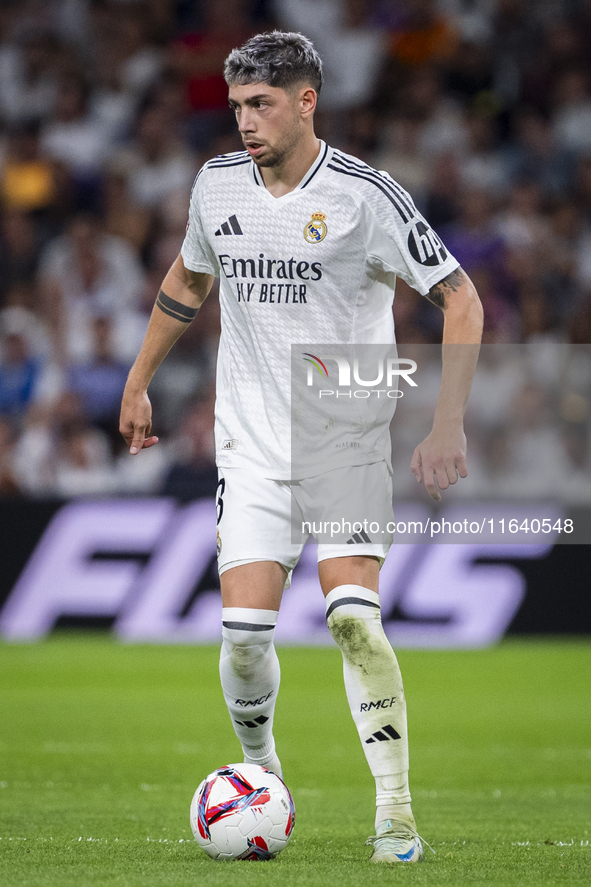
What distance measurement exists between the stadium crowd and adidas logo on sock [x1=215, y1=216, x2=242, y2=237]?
22.8 feet

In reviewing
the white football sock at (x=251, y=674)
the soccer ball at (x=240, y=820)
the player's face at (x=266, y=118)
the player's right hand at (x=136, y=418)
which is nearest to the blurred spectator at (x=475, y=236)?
the player's right hand at (x=136, y=418)

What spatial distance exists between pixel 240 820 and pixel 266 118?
2.21 meters

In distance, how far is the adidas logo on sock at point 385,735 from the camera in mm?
4027

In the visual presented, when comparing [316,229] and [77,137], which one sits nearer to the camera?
[316,229]

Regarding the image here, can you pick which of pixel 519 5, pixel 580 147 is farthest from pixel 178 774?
pixel 519 5

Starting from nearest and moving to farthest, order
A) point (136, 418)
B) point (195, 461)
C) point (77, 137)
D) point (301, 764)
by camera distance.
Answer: point (136, 418) < point (301, 764) < point (195, 461) < point (77, 137)

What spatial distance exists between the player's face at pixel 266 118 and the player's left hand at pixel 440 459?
108 cm

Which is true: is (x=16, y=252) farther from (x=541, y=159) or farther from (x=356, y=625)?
(x=356, y=625)

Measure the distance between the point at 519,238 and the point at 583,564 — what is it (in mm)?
3551

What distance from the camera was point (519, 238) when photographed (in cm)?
1295

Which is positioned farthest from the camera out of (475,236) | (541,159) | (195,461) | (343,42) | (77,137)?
(343,42)

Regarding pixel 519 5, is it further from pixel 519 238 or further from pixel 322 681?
pixel 322 681

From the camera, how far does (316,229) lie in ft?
14.0

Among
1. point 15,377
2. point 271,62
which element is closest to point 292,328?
point 271,62
